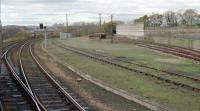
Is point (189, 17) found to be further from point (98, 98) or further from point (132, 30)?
point (98, 98)

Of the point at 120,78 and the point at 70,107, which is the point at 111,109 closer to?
the point at 70,107

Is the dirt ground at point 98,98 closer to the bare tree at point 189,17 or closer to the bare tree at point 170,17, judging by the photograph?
the bare tree at point 170,17

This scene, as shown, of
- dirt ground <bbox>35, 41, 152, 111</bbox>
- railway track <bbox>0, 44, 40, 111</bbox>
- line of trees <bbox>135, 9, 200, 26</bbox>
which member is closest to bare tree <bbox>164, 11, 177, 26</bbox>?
line of trees <bbox>135, 9, 200, 26</bbox>

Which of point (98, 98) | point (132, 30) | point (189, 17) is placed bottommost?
point (98, 98)

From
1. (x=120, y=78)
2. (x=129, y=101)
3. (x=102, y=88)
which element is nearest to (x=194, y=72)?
(x=120, y=78)

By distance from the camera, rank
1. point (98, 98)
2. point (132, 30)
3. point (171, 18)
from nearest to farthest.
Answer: point (98, 98) < point (132, 30) < point (171, 18)

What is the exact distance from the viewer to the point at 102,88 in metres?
20.9

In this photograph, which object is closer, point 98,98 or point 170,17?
point 98,98

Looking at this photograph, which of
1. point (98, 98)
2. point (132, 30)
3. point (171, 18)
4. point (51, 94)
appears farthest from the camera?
point (171, 18)

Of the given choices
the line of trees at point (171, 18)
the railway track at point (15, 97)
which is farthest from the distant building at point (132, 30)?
the railway track at point (15, 97)

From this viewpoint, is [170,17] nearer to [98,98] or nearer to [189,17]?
[189,17]

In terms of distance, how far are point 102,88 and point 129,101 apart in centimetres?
376

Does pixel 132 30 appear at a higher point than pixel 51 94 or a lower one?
higher

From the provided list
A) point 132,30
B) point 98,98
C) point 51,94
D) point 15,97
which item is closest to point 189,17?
point 132,30
